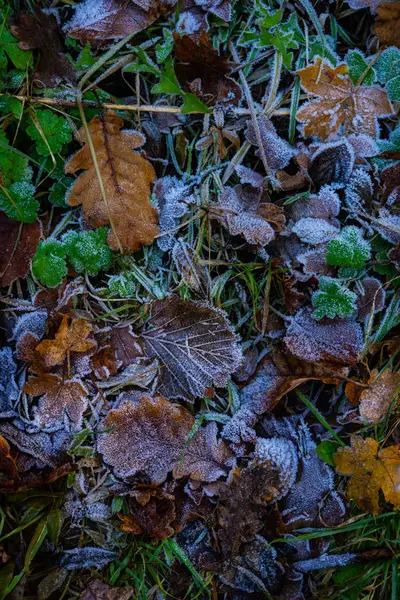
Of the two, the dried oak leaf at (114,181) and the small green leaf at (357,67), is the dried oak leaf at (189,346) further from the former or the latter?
the small green leaf at (357,67)

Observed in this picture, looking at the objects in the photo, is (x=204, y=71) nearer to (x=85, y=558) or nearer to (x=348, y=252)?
(x=348, y=252)

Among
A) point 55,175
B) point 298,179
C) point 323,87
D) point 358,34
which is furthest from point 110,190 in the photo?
point 358,34

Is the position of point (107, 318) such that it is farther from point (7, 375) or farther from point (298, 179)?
point (298, 179)

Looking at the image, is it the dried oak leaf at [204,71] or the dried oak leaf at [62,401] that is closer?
the dried oak leaf at [204,71]

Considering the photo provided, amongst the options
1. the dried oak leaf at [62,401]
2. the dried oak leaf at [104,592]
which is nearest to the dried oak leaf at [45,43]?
the dried oak leaf at [62,401]

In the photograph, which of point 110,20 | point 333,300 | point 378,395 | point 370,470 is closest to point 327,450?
point 370,470
